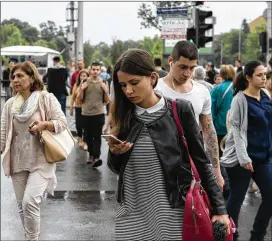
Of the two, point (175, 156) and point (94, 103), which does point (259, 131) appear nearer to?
point (175, 156)

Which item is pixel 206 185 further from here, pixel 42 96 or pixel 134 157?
pixel 42 96

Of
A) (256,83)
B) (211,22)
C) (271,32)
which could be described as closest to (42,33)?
(271,32)

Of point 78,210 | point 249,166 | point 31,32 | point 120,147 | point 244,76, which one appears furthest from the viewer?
point 31,32

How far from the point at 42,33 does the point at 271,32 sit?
11066 centimetres

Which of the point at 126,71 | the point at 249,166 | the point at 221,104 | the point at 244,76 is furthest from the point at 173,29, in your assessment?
the point at 126,71

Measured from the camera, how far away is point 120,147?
3.30m

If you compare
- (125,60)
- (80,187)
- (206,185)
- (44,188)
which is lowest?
(80,187)

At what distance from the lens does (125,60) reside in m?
3.39

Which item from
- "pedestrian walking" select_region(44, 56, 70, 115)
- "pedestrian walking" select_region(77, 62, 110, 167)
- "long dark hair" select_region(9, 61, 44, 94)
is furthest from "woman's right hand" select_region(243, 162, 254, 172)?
"pedestrian walking" select_region(44, 56, 70, 115)

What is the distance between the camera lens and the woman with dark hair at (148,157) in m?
3.38

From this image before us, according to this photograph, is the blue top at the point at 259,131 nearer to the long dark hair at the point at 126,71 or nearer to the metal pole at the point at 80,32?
the long dark hair at the point at 126,71

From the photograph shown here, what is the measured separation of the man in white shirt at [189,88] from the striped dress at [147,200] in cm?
149

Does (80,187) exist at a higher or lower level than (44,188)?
lower

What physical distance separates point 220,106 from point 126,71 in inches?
233
